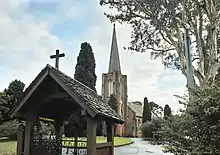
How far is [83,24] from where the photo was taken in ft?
44.8

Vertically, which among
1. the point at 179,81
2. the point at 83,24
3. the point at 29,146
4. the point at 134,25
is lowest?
the point at 29,146

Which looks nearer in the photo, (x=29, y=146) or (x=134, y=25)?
(x=29, y=146)

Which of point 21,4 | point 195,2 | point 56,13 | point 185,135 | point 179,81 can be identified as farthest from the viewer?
point 179,81

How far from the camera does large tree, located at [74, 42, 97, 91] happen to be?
122ft

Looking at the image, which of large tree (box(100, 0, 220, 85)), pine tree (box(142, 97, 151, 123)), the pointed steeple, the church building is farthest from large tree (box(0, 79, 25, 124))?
the pointed steeple

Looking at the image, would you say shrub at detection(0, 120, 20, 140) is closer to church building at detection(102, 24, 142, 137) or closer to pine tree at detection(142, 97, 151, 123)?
pine tree at detection(142, 97, 151, 123)

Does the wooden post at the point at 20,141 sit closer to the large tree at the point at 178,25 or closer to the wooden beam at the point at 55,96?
the wooden beam at the point at 55,96

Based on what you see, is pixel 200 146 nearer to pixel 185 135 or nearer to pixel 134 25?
pixel 185 135

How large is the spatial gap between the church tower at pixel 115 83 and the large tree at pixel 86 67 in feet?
66.4

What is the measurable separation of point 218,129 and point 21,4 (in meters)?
9.97

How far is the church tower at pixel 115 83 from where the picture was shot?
59562mm

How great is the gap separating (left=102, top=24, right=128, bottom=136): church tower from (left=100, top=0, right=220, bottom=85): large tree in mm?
41679

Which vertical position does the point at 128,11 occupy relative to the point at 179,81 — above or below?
above

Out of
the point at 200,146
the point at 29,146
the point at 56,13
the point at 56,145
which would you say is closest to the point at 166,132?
the point at 200,146
